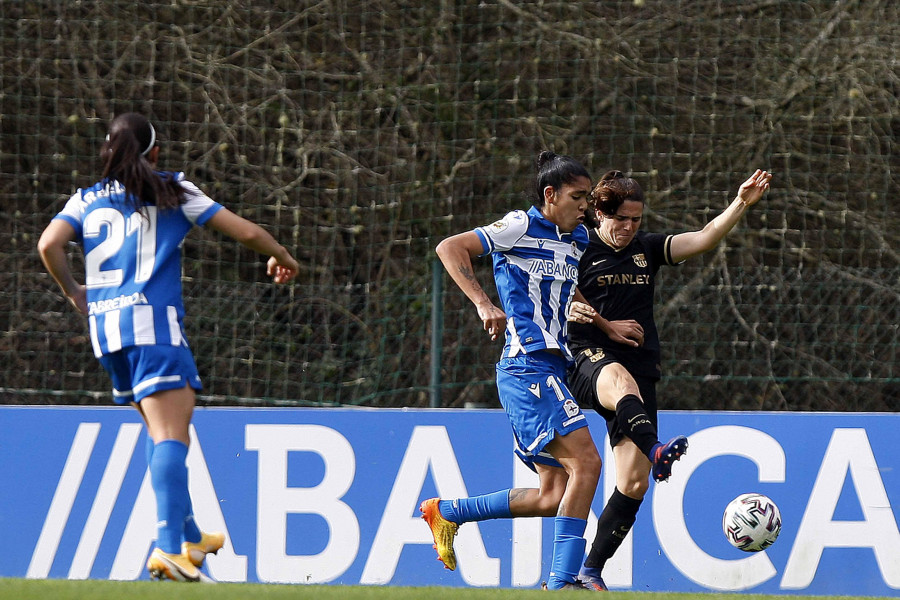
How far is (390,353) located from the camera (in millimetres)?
8516

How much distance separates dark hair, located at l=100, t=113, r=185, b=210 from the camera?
4.55 metres

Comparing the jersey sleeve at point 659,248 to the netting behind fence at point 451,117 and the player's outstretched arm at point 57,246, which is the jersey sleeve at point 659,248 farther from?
the netting behind fence at point 451,117

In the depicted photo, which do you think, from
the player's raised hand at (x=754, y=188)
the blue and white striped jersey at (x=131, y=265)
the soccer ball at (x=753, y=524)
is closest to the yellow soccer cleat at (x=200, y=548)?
the blue and white striped jersey at (x=131, y=265)

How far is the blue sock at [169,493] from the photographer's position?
4.47 metres

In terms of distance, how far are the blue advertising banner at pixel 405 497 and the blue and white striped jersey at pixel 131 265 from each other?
236 cm

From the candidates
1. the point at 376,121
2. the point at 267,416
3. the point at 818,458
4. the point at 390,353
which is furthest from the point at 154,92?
the point at 818,458

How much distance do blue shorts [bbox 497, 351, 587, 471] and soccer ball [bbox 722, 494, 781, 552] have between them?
0.93 m

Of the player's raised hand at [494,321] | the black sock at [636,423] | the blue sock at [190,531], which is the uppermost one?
the player's raised hand at [494,321]

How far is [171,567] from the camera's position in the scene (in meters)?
4.45

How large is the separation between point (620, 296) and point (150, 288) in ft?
7.62

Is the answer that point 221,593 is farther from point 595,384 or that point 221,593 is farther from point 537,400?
point 595,384

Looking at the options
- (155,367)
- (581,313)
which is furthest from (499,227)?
(155,367)

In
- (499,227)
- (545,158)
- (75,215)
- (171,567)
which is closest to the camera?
(171,567)

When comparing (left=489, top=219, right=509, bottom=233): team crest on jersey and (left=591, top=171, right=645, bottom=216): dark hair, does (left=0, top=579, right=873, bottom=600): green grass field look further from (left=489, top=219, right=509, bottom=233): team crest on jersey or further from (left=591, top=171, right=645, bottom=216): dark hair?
(left=591, top=171, right=645, bottom=216): dark hair
